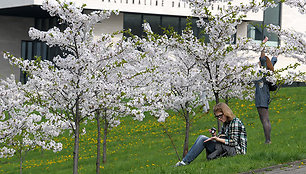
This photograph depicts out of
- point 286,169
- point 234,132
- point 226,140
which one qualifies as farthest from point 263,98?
point 286,169

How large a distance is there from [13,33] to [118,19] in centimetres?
1062

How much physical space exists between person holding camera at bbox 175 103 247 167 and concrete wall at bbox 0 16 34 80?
36.8 metres

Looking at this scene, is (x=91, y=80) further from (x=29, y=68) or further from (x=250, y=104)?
(x=250, y=104)

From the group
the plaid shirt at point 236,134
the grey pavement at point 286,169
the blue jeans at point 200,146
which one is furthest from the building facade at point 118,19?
the grey pavement at point 286,169

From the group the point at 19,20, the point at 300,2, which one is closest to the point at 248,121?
the point at 300,2

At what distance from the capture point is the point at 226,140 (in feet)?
30.1

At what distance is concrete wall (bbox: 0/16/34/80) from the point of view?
4438cm

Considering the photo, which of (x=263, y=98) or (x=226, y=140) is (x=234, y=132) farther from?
(x=263, y=98)

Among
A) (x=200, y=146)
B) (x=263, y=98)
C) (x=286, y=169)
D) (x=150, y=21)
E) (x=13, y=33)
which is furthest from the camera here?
(x=13, y=33)

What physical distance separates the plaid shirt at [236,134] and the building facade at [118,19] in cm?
2795

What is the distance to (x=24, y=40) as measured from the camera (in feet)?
143

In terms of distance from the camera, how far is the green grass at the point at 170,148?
9152 millimetres

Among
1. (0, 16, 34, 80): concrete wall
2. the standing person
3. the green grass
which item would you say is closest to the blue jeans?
the green grass

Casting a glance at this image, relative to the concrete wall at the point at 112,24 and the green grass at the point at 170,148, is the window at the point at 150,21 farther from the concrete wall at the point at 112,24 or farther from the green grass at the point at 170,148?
the green grass at the point at 170,148
